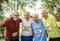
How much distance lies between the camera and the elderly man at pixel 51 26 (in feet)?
8.70

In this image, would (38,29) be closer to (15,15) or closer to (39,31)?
(39,31)

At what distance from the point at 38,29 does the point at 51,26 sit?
0.21 metres

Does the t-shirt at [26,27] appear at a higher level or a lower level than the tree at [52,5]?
lower

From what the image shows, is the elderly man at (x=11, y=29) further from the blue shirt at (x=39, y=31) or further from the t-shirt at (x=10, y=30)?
the blue shirt at (x=39, y=31)

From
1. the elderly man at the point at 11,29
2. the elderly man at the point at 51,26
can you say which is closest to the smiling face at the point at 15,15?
the elderly man at the point at 11,29

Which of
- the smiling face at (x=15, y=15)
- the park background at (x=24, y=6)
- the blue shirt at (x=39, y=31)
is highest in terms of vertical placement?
the park background at (x=24, y=6)

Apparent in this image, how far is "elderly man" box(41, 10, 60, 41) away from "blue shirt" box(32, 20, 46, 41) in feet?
0.26

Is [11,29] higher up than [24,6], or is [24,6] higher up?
[24,6]

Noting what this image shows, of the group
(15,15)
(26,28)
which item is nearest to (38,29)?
(26,28)

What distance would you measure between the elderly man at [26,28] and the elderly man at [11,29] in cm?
10

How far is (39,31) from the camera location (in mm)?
2658

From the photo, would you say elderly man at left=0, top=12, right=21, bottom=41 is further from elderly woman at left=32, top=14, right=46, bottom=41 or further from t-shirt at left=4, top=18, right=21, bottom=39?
elderly woman at left=32, top=14, right=46, bottom=41

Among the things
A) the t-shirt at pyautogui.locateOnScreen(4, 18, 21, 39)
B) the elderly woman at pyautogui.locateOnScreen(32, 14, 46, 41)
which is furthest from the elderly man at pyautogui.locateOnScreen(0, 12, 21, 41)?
the elderly woman at pyautogui.locateOnScreen(32, 14, 46, 41)

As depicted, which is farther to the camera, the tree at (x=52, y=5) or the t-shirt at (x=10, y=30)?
the tree at (x=52, y=5)
